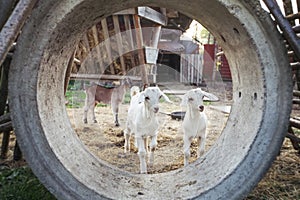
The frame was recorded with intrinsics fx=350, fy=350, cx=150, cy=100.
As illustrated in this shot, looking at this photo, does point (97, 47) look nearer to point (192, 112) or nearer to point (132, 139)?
point (132, 139)

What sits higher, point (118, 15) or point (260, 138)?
point (118, 15)

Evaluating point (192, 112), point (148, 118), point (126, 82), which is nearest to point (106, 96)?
point (126, 82)

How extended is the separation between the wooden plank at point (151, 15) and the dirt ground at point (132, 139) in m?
1.81

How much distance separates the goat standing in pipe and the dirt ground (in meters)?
0.21

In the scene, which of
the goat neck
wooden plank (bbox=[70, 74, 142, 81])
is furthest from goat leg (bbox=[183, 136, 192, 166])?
wooden plank (bbox=[70, 74, 142, 81])

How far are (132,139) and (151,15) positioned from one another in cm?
188

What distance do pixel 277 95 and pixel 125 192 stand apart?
95 centimetres

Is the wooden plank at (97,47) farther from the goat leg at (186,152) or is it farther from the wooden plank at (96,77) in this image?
the goat leg at (186,152)

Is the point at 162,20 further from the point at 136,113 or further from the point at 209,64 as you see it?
the point at 209,64

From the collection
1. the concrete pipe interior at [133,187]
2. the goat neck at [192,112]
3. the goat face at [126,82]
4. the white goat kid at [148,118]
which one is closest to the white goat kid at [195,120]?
the goat neck at [192,112]

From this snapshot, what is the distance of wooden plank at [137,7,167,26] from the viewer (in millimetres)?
4773

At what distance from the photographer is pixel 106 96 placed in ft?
23.9

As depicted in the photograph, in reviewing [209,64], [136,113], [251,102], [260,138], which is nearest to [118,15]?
[136,113]

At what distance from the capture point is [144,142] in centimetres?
426
